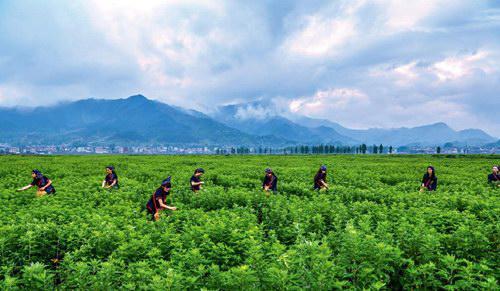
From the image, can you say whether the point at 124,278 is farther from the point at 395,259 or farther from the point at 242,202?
the point at 242,202

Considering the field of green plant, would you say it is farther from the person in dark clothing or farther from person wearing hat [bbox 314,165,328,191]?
person wearing hat [bbox 314,165,328,191]

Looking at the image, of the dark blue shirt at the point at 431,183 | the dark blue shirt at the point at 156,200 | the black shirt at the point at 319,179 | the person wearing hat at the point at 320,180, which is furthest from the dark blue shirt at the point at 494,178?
the dark blue shirt at the point at 156,200

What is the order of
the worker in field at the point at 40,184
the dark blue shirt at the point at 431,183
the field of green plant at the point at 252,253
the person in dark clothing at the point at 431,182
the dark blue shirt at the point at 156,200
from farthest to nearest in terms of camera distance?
the dark blue shirt at the point at 431,183 < the person in dark clothing at the point at 431,182 < the worker in field at the point at 40,184 < the dark blue shirt at the point at 156,200 < the field of green plant at the point at 252,253

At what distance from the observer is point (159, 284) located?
15.9 feet

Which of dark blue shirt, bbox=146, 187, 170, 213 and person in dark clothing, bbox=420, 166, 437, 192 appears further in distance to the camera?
person in dark clothing, bbox=420, 166, 437, 192

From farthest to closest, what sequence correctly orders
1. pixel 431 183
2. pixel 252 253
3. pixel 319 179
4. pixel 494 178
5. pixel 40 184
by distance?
pixel 494 178 < pixel 319 179 < pixel 431 183 < pixel 40 184 < pixel 252 253

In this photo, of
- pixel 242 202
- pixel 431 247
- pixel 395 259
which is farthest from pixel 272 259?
pixel 242 202

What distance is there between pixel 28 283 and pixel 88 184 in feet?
48.3

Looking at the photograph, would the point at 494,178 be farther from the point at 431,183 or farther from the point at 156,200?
the point at 156,200

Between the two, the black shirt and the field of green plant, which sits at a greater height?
the black shirt

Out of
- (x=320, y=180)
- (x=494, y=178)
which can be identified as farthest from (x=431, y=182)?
(x=320, y=180)

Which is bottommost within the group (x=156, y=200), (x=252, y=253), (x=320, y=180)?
(x=252, y=253)

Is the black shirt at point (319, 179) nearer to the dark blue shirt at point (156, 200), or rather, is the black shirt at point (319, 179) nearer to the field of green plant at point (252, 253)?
the field of green plant at point (252, 253)

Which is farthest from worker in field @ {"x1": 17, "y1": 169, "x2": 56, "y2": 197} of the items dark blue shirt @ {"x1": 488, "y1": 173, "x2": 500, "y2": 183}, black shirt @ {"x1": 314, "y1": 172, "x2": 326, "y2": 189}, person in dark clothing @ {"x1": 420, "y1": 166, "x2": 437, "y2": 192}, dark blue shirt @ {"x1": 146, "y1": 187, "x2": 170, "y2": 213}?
dark blue shirt @ {"x1": 488, "y1": 173, "x2": 500, "y2": 183}
